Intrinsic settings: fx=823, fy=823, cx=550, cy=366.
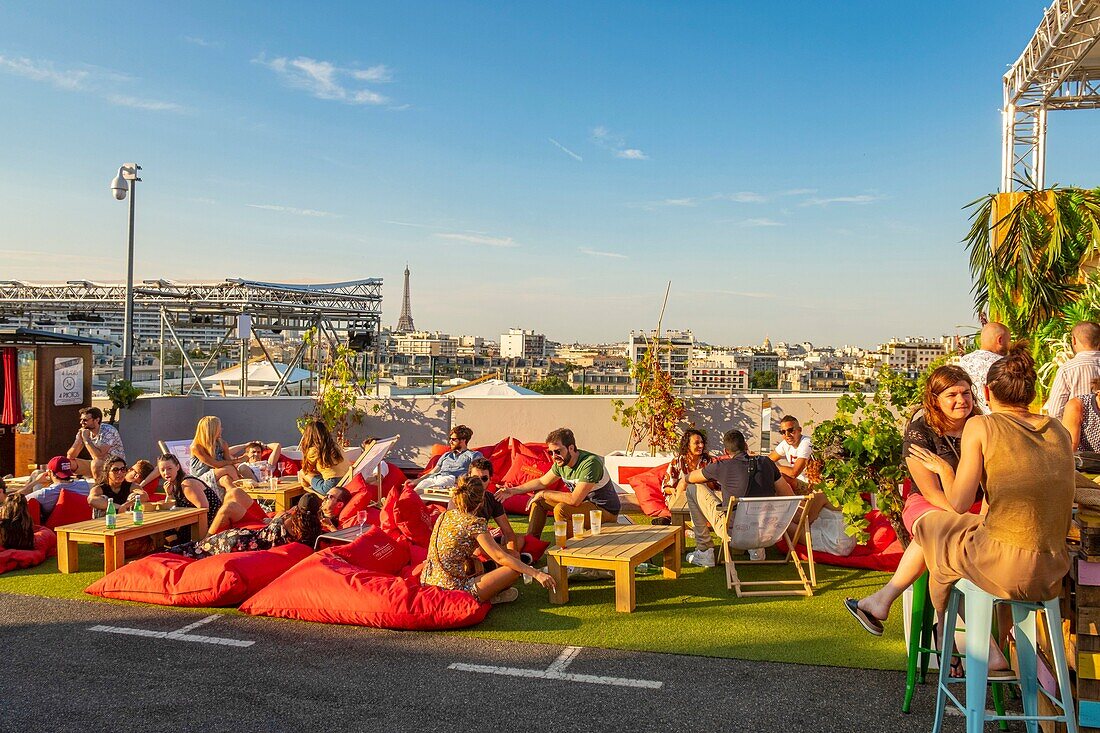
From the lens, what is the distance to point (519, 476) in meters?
8.80

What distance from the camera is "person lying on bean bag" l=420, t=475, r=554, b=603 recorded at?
4918 mm

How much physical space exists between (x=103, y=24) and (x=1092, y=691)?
13044mm

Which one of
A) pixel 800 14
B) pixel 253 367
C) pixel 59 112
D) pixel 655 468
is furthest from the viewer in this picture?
pixel 253 367

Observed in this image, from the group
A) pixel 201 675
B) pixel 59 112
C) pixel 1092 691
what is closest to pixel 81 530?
pixel 201 675

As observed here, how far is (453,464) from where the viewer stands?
8.13 m

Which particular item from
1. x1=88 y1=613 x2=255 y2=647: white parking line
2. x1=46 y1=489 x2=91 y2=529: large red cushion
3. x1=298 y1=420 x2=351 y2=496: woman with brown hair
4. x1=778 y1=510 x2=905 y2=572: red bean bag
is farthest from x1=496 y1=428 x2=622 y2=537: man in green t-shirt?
x1=46 y1=489 x2=91 y2=529: large red cushion

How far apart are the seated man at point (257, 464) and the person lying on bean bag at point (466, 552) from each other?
3500 millimetres

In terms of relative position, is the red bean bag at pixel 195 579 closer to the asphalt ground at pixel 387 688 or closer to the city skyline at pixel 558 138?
the asphalt ground at pixel 387 688

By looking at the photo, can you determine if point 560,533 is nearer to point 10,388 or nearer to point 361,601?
point 361,601

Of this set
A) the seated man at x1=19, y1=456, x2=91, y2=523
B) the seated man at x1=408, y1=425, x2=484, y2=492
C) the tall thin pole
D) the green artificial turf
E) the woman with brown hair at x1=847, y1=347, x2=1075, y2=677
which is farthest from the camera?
the tall thin pole

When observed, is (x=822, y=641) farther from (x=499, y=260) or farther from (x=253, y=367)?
(x=499, y=260)

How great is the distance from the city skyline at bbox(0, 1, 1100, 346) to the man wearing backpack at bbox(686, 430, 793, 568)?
4122 mm

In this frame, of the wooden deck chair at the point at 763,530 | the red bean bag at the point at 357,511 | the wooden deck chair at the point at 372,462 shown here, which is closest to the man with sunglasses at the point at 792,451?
the wooden deck chair at the point at 763,530

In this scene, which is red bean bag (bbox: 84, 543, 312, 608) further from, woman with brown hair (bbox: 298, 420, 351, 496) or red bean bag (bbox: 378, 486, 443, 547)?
woman with brown hair (bbox: 298, 420, 351, 496)
